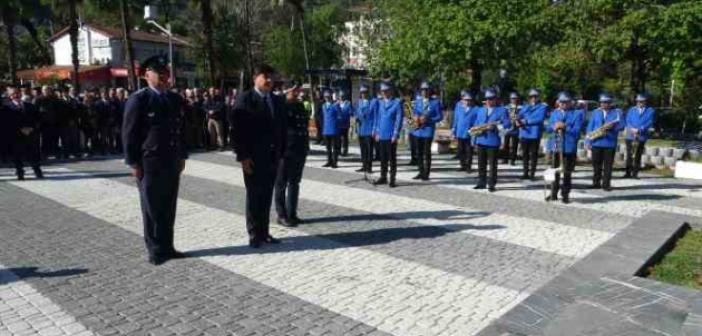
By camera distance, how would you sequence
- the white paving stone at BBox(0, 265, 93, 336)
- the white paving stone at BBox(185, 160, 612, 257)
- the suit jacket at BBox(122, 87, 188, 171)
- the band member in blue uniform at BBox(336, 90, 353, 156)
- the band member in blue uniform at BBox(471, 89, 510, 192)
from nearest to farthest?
1. the white paving stone at BBox(0, 265, 93, 336)
2. the suit jacket at BBox(122, 87, 188, 171)
3. the white paving stone at BBox(185, 160, 612, 257)
4. the band member in blue uniform at BBox(471, 89, 510, 192)
5. the band member in blue uniform at BBox(336, 90, 353, 156)

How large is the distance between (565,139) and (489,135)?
1358mm

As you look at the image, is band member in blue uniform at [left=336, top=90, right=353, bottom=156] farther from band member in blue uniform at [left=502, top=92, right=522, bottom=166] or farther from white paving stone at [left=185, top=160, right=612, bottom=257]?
band member in blue uniform at [left=502, top=92, right=522, bottom=166]

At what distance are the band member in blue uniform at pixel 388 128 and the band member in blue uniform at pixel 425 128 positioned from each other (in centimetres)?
111

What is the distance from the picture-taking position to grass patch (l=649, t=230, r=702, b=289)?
635 cm

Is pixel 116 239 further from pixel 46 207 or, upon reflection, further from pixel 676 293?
pixel 676 293

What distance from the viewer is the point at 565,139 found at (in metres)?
11.6

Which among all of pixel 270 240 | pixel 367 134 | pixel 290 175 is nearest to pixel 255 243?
pixel 270 240

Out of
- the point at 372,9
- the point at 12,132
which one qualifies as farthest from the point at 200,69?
the point at 12,132

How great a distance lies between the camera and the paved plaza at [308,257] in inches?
211

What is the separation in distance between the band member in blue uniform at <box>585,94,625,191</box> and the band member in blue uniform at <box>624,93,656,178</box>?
184 cm

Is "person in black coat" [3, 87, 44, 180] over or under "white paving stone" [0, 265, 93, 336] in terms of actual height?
over

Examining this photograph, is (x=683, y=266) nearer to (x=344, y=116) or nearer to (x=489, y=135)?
(x=489, y=135)

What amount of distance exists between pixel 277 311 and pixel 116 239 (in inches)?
132

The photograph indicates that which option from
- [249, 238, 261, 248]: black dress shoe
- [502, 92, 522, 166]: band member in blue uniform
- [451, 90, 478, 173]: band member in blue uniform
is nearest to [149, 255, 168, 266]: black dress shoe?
[249, 238, 261, 248]: black dress shoe
